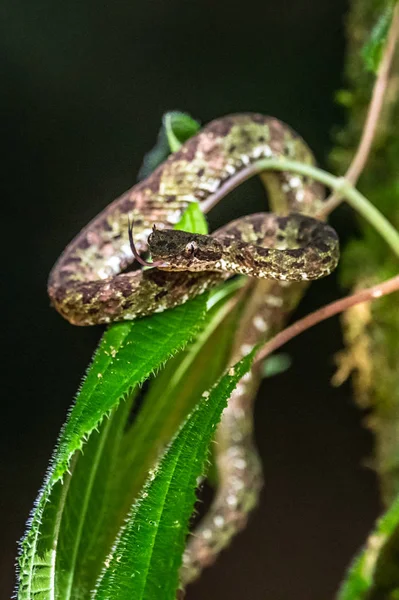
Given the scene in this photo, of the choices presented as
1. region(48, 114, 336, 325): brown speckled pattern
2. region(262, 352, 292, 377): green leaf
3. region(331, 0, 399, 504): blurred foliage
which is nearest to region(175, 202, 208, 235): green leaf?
region(48, 114, 336, 325): brown speckled pattern

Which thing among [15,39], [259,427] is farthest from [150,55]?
[259,427]

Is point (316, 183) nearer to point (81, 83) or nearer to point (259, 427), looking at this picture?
point (81, 83)

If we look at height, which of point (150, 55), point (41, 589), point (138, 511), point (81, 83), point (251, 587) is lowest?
point (251, 587)

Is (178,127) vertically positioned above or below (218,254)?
above

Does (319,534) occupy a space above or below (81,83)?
below

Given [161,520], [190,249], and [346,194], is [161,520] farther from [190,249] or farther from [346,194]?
[346,194]

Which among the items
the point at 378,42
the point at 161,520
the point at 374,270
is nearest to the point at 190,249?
the point at 161,520
